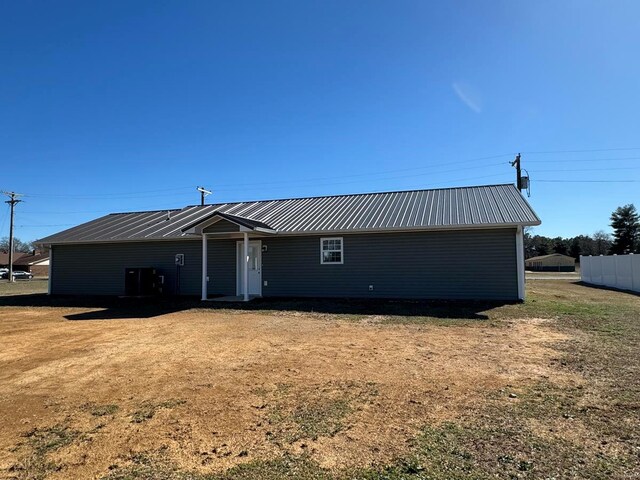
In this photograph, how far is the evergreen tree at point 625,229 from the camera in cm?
5022

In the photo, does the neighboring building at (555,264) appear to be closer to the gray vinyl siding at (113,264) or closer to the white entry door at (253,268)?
the white entry door at (253,268)

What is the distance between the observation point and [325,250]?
14.9 m

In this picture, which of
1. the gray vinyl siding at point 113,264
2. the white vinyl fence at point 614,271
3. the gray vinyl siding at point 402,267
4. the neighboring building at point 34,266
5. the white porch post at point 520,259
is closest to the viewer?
the white porch post at point 520,259

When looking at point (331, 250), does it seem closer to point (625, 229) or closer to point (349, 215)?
point (349, 215)

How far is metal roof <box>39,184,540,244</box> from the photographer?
1352 centimetres

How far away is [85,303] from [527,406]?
1517cm

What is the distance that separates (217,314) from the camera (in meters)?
11.9

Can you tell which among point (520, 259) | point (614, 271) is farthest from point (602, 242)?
point (520, 259)

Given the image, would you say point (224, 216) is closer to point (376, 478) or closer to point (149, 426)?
point (149, 426)

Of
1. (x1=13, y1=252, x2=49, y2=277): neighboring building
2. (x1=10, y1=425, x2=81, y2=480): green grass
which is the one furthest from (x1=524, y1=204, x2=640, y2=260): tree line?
(x1=13, y1=252, x2=49, y2=277): neighboring building

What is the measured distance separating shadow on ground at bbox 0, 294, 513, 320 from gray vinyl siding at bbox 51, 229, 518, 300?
0.61 metres

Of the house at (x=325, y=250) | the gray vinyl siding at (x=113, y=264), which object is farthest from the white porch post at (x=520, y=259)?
the gray vinyl siding at (x=113, y=264)

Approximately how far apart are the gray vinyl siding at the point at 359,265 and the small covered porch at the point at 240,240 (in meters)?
0.27

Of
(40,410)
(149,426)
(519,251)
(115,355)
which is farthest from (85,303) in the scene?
(519,251)
